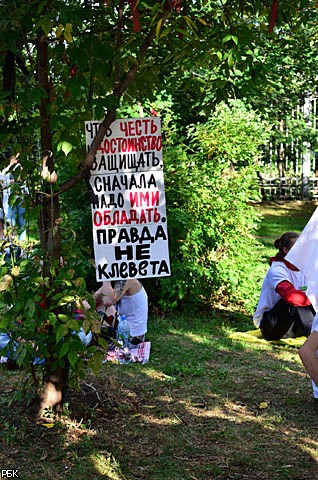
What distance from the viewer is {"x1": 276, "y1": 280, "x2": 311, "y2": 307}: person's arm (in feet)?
24.2

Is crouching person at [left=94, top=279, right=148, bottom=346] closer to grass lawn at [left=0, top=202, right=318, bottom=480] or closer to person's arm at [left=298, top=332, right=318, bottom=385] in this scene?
grass lawn at [left=0, top=202, right=318, bottom=480]

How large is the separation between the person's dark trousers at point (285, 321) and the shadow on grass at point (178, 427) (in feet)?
2.07

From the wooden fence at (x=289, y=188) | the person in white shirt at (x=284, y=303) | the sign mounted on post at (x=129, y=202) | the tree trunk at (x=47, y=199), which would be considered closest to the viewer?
the tree trunk at (x=47, y=199)

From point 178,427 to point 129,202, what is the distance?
4.84 feet

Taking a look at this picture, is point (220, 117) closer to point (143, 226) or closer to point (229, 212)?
point (229, 212)

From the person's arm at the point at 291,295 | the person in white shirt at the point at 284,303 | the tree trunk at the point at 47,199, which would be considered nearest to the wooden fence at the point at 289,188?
the person in white shirt at the point at 284,303

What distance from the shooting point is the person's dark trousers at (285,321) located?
7.49 meters

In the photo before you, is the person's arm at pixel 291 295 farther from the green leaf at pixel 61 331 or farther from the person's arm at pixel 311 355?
the green leaf at pixel 61 331

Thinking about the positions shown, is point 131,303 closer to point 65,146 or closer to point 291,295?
point 291,295

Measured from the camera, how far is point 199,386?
5.98 meters

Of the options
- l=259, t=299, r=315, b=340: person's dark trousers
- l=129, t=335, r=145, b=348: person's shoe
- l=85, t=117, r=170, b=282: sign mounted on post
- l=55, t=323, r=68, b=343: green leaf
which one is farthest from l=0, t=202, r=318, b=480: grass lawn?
l=85, t=117, r=170, b=282: sign mounted on post

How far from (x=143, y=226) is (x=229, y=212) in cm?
414

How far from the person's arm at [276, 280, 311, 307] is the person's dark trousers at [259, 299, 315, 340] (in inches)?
4.0

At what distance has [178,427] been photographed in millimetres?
5066
